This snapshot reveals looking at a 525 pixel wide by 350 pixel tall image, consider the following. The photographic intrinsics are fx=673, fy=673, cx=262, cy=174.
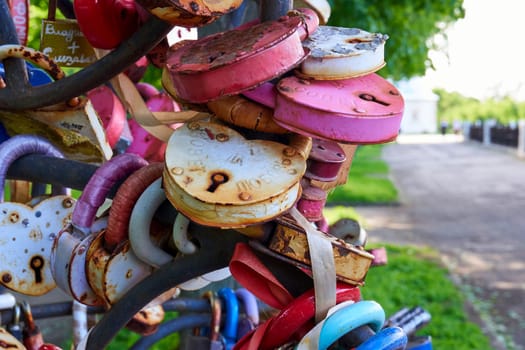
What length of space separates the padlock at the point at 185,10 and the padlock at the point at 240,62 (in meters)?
0.03

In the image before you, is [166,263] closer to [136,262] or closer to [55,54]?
[136,262]

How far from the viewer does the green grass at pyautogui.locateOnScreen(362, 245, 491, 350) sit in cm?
411

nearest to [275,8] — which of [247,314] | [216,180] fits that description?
[216,180]

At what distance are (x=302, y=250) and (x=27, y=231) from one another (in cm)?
39

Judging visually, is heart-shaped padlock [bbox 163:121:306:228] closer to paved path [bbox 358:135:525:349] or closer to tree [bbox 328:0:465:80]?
tree [bbox 328:0:465:80]

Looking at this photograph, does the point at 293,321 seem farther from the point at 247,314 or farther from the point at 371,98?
the point at 247,314

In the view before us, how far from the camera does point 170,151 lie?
1.86ft

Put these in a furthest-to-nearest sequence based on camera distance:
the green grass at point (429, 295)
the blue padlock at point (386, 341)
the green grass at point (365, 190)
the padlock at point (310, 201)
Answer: the green grass at point (365, 190) → the green grass at point (429, 295) → the padlock at point (310, 201) → the blue padlock at point (386, 341)

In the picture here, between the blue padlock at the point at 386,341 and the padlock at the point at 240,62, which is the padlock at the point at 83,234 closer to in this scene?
the padlock at the point at 240,62

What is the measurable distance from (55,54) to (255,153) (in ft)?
1.73

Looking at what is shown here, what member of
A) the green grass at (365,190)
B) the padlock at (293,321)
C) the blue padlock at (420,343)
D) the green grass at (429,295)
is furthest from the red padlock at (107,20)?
the green grass at (365,190)

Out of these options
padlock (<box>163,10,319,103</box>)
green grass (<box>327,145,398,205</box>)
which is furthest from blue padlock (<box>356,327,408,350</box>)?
green grass (<box>327,145,398,205</box>)

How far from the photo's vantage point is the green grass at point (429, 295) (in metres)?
4.11

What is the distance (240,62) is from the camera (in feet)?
1.81
